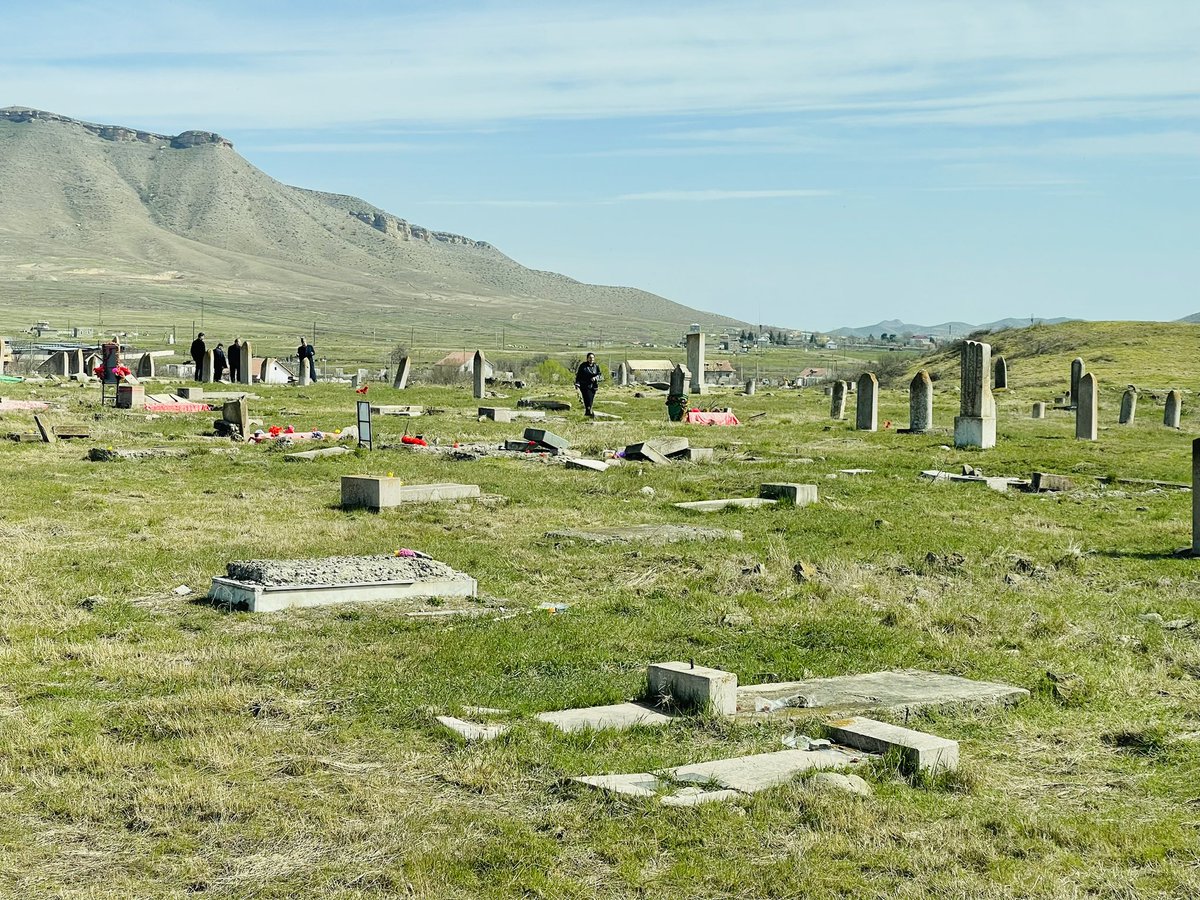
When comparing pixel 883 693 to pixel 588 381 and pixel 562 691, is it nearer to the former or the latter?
pixel 562 691

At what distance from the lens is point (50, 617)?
10.6 meters

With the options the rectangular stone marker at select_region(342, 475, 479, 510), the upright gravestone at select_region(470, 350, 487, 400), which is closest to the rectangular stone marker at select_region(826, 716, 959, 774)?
the rectangular stone marker at select_region(342, 475, 479, 510)

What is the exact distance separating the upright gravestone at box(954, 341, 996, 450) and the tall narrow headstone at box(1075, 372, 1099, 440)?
3.54 meters

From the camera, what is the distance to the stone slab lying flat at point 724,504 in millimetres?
18188

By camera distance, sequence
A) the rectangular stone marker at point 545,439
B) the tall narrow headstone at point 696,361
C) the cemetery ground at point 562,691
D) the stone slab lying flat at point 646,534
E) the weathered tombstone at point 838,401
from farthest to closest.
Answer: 1. the tall narrow headstone at point 696,361
2. the weathered tombstone at point 838,401
3. the rectangular stone marker at point 545,439
4. the stone slab lying flat at point 646,534
5. the cemetery ground at point 562,691

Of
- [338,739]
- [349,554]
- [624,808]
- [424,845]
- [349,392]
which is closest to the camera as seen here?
[424,845]

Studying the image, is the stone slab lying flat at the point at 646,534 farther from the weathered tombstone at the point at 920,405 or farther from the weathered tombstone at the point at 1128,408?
the weathered tombstone at the point at 1128,408

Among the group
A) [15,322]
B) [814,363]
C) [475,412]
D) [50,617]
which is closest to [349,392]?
[475,412]

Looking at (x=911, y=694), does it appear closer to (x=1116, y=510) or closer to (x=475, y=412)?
(x=1116, y=510)

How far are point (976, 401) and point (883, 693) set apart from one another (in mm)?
20982

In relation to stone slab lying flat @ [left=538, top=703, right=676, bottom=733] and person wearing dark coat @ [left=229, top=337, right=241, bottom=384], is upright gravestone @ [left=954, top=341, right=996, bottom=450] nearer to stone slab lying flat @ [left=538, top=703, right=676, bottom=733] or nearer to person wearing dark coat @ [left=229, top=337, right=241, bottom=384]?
stone slab lying flat @ [left=538, top=703, right=676, bottom=733]

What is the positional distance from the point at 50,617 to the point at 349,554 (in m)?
3.68

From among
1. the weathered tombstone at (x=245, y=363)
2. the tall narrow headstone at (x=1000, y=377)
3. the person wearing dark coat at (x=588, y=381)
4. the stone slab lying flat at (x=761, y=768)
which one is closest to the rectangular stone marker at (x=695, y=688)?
the stone slab lying flat at (x=761, y=768)

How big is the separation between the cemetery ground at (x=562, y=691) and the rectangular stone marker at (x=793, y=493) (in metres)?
0.25
